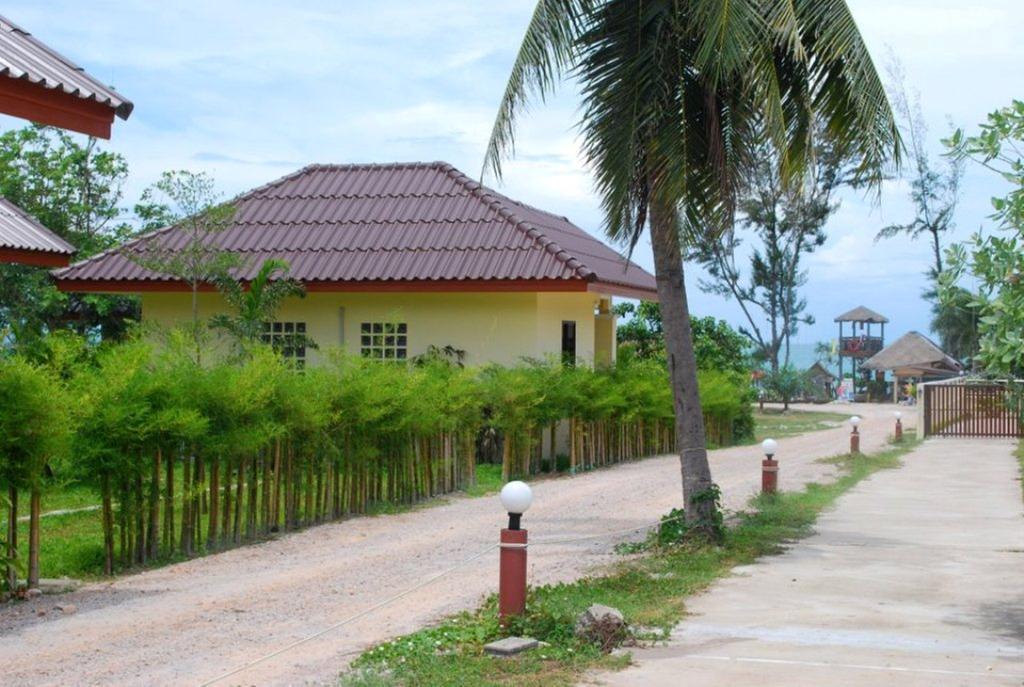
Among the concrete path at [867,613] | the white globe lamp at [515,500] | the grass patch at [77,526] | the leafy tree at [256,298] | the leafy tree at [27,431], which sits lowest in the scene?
the concrete path at [867,613]

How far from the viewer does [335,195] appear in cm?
2500

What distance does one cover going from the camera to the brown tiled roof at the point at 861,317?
75.5 meters

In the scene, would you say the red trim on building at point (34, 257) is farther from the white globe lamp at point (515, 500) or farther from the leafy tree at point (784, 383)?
the leafy tree at point (784, 383)

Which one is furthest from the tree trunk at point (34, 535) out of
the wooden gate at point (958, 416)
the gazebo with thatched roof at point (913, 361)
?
the gazebo with thatched roof at point (913, 361)

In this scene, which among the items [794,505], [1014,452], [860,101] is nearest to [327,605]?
[860,101]

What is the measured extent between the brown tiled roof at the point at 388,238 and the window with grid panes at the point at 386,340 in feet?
3.86

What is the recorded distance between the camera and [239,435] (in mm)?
11539

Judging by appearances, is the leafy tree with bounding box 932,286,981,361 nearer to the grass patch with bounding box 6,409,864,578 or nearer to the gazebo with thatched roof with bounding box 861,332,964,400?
the gazebo with thatched roof with bounding box 861,332,964,400

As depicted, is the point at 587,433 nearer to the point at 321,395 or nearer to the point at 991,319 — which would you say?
the point at 321,395

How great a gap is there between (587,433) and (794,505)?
5.84 metres

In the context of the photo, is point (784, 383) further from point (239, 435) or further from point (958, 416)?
point (239, 435)

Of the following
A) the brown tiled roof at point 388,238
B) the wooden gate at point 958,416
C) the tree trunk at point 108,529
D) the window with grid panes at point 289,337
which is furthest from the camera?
the wooden gate at point 958,416

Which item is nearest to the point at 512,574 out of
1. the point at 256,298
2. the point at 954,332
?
the point at 256,298

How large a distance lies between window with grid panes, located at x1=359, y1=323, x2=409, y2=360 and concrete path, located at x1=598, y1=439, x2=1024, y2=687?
9.59 meters
